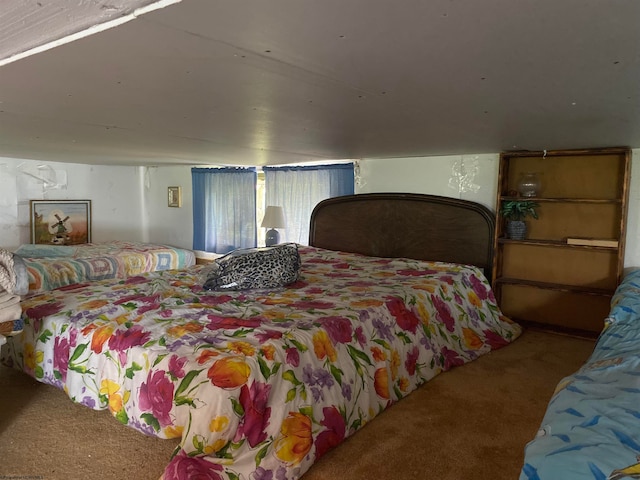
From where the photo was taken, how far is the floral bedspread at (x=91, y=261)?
3.90 metres

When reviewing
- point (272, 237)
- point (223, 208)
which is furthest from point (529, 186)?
point (223, 208)

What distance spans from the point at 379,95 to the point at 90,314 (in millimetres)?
1771

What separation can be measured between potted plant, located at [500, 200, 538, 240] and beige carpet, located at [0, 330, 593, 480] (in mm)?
1305

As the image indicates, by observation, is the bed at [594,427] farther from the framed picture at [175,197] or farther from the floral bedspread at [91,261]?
the framed picture at [175,197]

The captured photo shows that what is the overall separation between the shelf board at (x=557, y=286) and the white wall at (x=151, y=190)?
0.30 m

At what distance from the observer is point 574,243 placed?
3.42 m

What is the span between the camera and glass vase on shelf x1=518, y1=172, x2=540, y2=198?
11.9 ft

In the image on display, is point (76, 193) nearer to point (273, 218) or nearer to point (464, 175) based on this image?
point (273, 218)

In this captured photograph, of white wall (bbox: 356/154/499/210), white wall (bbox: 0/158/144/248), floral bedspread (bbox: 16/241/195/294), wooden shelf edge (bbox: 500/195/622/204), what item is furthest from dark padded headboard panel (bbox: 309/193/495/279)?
white wall (bbox: 0/158/144/248)

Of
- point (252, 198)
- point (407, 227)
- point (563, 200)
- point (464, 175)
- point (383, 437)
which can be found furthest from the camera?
point (252, 198)

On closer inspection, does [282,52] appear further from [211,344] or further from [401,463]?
[401,463]

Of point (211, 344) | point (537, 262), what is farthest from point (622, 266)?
point (211, 344)

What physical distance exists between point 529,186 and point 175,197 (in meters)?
4.49

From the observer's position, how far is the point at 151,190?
639cm
